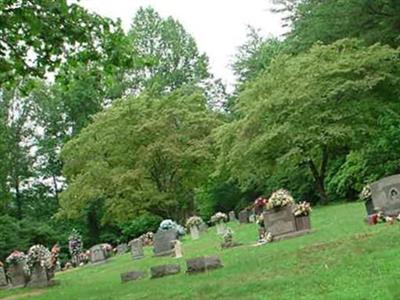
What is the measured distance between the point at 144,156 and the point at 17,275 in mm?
16424

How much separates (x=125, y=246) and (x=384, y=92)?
1398 cm

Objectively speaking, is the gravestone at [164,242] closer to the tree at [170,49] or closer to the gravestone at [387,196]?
the gravestone at [387,196]

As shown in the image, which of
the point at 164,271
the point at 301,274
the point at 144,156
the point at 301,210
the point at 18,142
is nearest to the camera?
the point at 301,274

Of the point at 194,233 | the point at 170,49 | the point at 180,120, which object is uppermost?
the point at 170,49

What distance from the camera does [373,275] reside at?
865cm

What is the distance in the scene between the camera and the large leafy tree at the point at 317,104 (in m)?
28.0

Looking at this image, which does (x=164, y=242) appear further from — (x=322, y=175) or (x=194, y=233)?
(x=322, y=175)

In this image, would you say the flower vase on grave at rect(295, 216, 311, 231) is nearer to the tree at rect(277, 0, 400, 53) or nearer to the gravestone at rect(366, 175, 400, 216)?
the gravestone at rect(366, 175, 400, 216)

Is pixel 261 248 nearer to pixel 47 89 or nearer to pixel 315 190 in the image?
pixel 315 190

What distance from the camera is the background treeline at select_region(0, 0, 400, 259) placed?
40.0ft

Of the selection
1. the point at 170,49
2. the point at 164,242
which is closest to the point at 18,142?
the point at 170,49

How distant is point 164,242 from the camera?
21250 mm

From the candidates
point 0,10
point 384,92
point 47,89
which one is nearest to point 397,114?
point 384,92

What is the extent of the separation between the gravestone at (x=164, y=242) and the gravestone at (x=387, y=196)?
735cm
